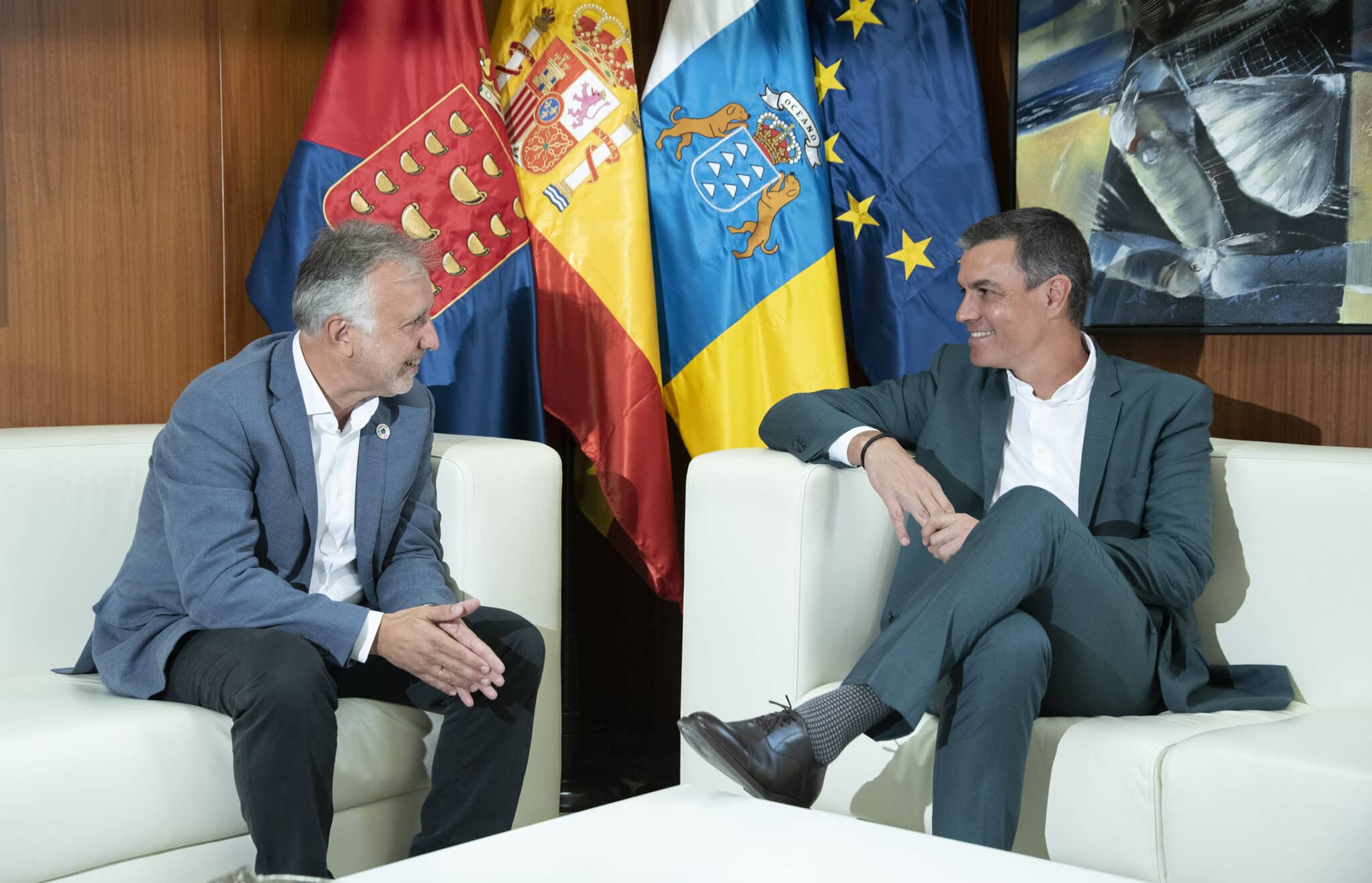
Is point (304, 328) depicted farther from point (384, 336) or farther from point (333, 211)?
point (333, 211)

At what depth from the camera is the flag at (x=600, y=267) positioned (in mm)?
2713

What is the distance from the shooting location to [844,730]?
1.62 metres

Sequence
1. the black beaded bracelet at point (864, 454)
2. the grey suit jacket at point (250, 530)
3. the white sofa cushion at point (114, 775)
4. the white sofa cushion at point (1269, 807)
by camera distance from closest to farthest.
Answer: the white sofa cushion at point (1269, 807), the white sofa cushion at point (114, 775), the grey suit jacket at point (250, 530), the black beaded bracelet at point (864, 454)

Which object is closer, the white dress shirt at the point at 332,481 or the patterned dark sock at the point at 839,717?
the patterned dark sock at the point at 839,717

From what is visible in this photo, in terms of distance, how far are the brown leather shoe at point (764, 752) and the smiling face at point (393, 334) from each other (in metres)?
0.76

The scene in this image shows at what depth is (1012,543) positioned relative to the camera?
1706mm

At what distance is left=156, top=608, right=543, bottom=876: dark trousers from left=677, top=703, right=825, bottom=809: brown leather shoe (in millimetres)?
448

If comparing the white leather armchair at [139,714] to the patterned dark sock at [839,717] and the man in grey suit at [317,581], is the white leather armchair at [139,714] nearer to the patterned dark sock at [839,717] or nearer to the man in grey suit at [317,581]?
the man in grey suit at [317,581]

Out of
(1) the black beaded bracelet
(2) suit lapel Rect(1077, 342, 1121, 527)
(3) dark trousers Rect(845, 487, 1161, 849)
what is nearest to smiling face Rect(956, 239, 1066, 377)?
(2) suit lapel Rect(1077, 342, 1121, 527)

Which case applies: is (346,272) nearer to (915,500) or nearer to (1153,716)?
(915,500)

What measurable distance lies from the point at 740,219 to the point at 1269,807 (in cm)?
170

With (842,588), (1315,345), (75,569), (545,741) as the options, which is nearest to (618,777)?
(545,741)

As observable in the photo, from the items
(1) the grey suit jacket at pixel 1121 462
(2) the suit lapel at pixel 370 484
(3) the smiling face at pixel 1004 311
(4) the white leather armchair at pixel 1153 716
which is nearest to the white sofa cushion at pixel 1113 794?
(4) the white leather armchair at pixel 1153 716

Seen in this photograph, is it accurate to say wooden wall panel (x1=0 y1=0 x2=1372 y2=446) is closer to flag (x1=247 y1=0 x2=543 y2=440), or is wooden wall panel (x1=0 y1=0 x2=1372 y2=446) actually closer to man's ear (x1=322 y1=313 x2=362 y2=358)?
flag (x1=247 y1=0 x2=543 y2=440)
